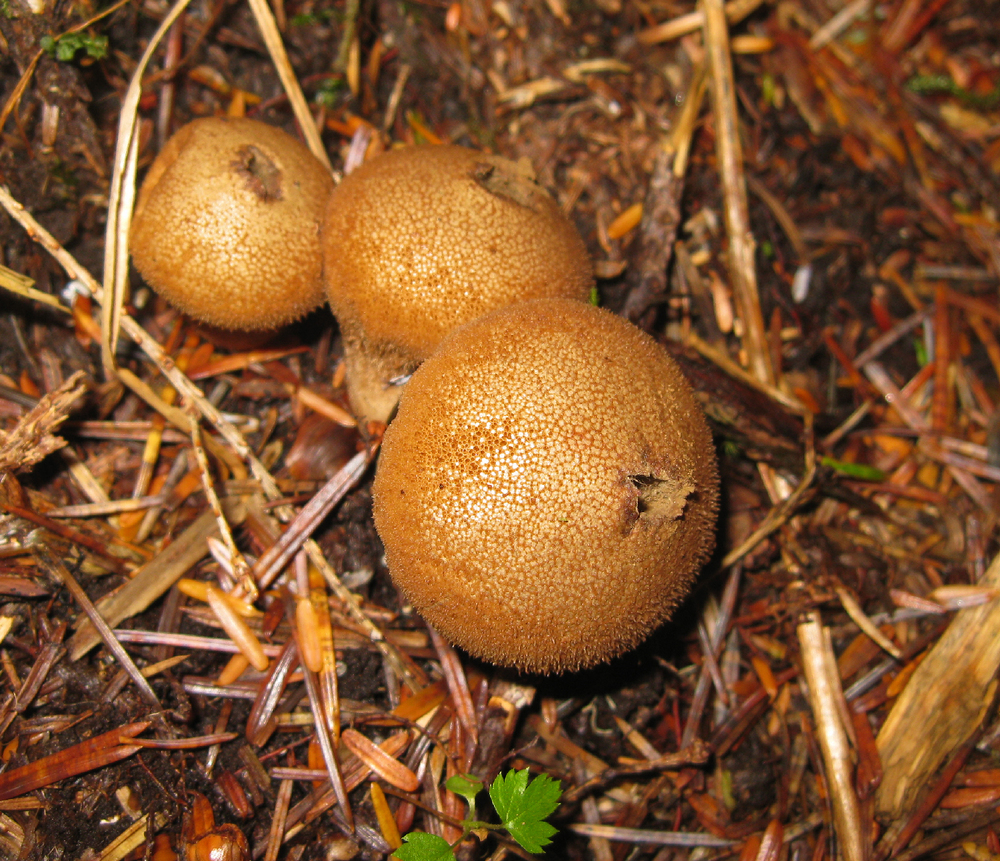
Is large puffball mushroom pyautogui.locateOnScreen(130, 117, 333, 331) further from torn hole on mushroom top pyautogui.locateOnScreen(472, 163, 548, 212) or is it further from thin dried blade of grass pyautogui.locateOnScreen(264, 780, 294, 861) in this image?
thin dried blade of grass pyautogui.locateOnScreen(264, 780, 294, 861)

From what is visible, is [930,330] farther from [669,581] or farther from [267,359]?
[267,359]

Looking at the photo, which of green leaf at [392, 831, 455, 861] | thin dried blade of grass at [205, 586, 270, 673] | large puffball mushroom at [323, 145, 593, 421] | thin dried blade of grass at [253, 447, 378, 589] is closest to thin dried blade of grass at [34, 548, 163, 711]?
thin dried blade of grass at [205, 586, 270, 673]

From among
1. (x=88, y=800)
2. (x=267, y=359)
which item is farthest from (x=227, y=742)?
(x=267, y=359)

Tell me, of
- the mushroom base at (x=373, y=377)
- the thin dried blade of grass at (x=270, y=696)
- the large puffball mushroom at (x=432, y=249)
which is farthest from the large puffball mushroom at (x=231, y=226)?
the thin dried blade of grass at (x=270, y=696)

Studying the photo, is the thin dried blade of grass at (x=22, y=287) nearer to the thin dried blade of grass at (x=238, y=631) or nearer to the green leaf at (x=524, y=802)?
the thin dried blade of grass at (x=238, y=631)

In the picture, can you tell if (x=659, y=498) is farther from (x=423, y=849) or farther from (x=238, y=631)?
(x=238, y=631)

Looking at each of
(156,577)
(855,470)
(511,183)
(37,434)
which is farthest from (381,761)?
(855,470)
